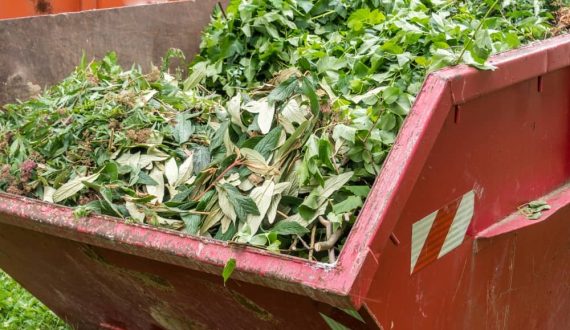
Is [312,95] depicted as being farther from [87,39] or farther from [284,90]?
[87,39]

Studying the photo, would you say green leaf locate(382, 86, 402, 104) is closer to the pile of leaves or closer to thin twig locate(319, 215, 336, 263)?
the pile of leaves

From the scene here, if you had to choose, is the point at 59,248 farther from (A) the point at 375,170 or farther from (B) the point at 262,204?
(A) the point at 375,170

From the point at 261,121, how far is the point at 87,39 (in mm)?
1319

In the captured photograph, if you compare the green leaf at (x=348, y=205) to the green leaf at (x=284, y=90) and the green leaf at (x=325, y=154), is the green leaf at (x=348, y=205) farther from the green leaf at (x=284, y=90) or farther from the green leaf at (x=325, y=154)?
the green leaf at (x=284, y=90)

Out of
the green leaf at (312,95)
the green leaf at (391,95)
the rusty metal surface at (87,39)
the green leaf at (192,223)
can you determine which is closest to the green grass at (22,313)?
the rusty metal surface at (87,39)

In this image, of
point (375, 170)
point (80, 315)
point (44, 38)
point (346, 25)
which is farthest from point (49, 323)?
point (375, 170)

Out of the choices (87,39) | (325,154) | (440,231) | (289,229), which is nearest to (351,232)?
(289,229)

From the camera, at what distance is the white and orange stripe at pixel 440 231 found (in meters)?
2.07

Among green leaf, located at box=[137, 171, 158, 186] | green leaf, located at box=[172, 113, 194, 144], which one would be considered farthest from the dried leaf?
green leaf, located at box=[172, 113, 194, 144]

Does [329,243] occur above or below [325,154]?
below

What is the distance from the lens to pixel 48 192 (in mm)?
2391

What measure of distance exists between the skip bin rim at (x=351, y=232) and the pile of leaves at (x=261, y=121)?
0.23ft

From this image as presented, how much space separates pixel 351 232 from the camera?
1.75 m

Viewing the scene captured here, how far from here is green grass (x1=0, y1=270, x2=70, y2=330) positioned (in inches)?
143
